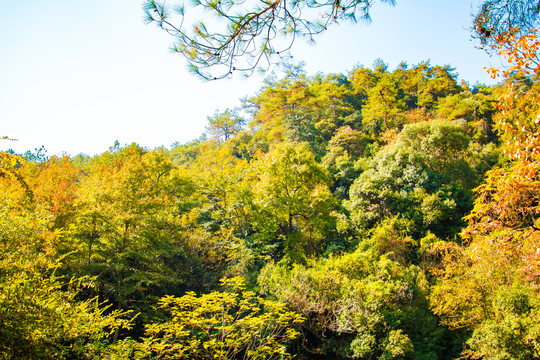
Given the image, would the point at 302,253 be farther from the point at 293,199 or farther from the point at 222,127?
the point at 222,127

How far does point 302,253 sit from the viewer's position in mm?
13633

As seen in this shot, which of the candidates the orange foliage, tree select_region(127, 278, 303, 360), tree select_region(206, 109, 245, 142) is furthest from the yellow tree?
tree select_region(206, 109, 245, 142)

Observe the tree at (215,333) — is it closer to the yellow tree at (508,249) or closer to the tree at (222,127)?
the yellow tree at (508,249)

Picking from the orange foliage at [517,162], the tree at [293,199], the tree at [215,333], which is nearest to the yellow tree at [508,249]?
the orange foliage at [517,162]

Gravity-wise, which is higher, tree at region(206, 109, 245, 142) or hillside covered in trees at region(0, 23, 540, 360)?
tree at region(206, 109, 245, 142)

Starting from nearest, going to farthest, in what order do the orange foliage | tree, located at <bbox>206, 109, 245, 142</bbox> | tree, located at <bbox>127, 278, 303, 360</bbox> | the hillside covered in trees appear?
the orange foliage, the hillside covered in trees, tree, located at <bbox>127, 278, 303, 360</bbox>, tree, located at <bbox>206, 109, 245, 142</bbox>

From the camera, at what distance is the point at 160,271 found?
11.0 metres

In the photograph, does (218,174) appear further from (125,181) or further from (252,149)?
(252,149)

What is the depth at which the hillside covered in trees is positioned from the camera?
13.5 feet

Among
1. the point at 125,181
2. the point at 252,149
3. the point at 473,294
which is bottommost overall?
the point at 473,294

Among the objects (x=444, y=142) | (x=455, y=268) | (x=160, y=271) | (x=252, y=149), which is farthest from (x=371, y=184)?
(x=252, y=149)

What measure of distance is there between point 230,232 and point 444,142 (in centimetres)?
1361

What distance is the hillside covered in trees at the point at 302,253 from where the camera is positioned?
412 cm

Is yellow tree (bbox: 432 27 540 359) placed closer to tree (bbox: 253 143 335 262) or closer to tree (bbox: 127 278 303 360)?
tree (bbox: 127 278 303 360)
